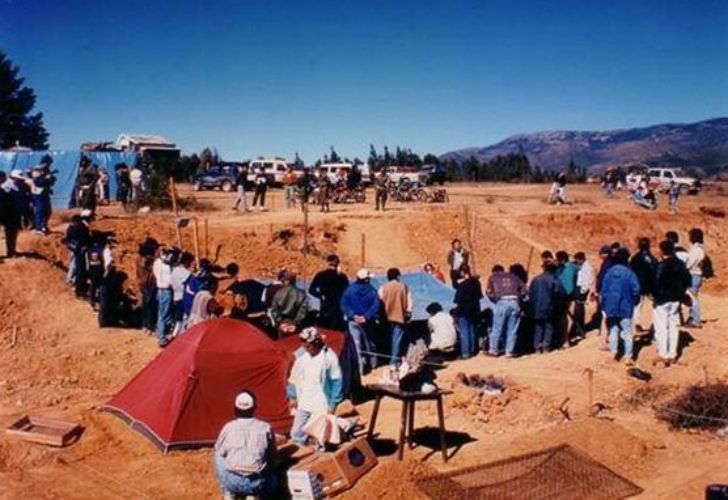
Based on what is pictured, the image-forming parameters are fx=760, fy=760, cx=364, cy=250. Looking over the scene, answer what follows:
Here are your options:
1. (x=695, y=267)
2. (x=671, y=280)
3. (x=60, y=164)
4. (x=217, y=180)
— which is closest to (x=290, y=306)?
(x=671, y=280)

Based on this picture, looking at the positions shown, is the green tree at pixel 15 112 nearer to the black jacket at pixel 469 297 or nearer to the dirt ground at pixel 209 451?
the dirt ground at pixel 209 451

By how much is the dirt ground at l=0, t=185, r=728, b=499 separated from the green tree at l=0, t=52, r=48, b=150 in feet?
109

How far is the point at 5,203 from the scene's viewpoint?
15102 millimetres

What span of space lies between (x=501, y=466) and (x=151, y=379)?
474cm

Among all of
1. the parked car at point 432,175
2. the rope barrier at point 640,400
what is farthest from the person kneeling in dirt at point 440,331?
the parked car at point 432,175

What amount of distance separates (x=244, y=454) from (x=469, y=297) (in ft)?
21.4

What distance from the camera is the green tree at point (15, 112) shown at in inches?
2013

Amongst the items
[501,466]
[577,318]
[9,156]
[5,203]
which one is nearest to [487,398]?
[501,466]

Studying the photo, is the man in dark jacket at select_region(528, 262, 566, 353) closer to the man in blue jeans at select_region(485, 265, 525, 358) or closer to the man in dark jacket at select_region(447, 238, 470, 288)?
the man in blue jeans at select_region(485, 265, 525, 358)

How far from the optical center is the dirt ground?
8.60m

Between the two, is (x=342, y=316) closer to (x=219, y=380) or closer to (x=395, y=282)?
(x=395, y=282)

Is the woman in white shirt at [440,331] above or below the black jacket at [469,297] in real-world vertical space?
below

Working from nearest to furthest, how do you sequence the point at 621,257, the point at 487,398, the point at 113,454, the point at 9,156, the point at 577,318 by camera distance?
the point at 113,454
the point at 487,398
the point at 621,257
the point at 577,318
the point at 9,156

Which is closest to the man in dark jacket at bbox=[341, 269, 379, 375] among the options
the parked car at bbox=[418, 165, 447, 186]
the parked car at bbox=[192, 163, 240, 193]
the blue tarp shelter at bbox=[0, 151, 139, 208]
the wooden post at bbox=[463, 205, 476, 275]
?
the wooden post at bbox=[463, 205, 476, 275]
